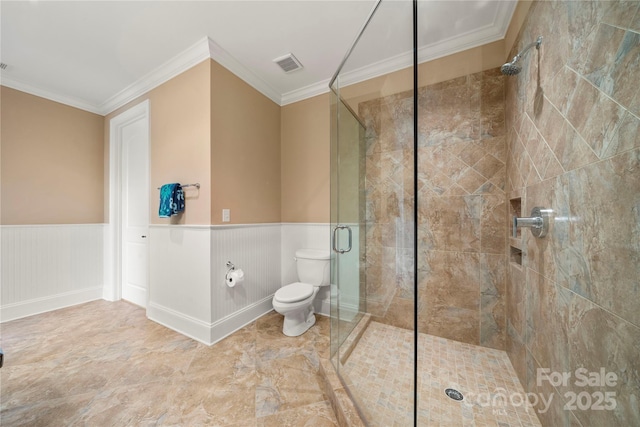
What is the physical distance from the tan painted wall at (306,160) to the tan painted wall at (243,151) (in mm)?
106

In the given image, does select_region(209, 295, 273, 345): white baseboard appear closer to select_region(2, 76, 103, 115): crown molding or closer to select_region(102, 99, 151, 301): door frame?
select_region(102, 99, 151, 301): door frame

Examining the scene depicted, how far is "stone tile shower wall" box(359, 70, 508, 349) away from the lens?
150cm

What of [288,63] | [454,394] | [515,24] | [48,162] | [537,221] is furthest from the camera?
[48,162]

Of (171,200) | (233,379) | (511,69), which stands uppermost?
(511,69)

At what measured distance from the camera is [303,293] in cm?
185

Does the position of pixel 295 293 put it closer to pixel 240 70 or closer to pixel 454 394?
pixel 454 394

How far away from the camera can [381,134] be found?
1.69m

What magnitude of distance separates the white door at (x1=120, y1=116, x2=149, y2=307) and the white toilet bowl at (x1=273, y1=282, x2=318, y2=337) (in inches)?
66.5

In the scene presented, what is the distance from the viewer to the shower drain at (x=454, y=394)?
1.16 m

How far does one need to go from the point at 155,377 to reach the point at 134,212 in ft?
6.36

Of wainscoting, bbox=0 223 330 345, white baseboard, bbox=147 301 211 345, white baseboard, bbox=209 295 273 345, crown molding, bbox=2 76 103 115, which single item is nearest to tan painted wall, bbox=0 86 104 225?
crown molding, bbox=2 76 103 115

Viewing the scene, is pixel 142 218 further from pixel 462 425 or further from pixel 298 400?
pixel 462 425

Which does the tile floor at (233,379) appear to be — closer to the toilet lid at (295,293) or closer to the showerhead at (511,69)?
the toilet lid at (295,293)

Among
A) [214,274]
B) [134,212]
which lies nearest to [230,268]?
[214,274]
